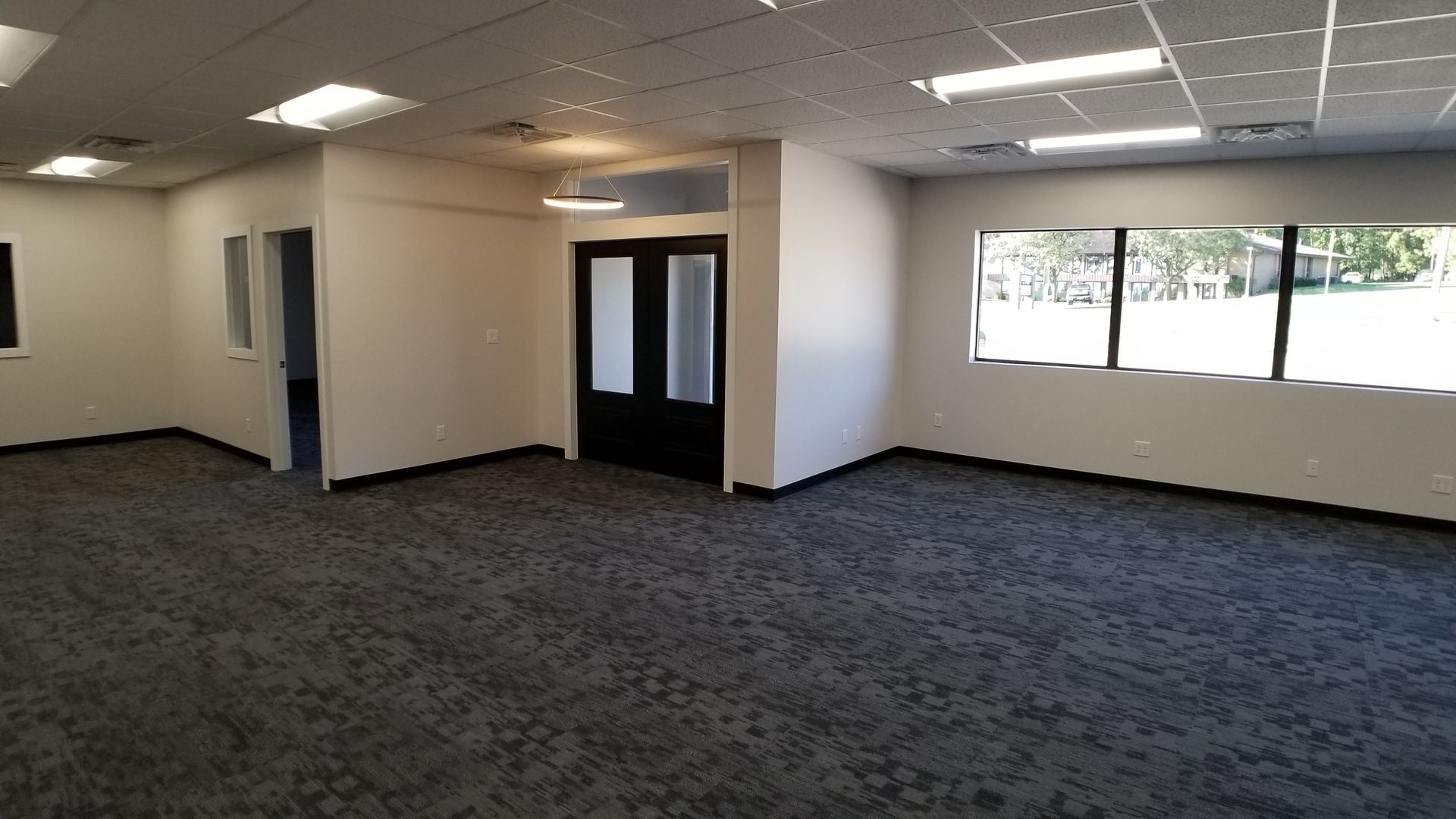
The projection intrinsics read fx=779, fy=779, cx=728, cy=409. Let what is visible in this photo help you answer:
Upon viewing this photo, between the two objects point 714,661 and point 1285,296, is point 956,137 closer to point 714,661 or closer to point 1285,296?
point 1285,296

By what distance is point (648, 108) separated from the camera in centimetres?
472

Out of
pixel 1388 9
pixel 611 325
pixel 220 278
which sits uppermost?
pixel 1388 9

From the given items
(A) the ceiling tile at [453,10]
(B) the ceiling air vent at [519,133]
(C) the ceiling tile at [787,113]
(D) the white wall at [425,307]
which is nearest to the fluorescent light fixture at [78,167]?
(D) the white wall at [425,307]

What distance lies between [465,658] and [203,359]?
6.56 m

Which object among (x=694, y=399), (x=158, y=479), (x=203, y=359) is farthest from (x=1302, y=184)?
(x=203, y=359)

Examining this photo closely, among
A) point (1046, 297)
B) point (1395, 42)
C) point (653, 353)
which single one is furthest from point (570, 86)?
point (1046, 297)

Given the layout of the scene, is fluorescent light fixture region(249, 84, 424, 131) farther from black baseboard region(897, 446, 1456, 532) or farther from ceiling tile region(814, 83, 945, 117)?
black baseboard region(897, 446, 1456, 532)

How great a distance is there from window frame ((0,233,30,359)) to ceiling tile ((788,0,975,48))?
851cm

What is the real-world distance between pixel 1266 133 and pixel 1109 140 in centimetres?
93

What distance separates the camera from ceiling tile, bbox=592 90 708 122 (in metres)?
4.50

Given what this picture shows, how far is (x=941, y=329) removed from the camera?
24.9 ft

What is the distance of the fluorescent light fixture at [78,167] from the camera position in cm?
683

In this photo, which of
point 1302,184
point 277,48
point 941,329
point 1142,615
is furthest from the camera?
point 941,329

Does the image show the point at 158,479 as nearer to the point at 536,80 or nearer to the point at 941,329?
the point at 536,80
